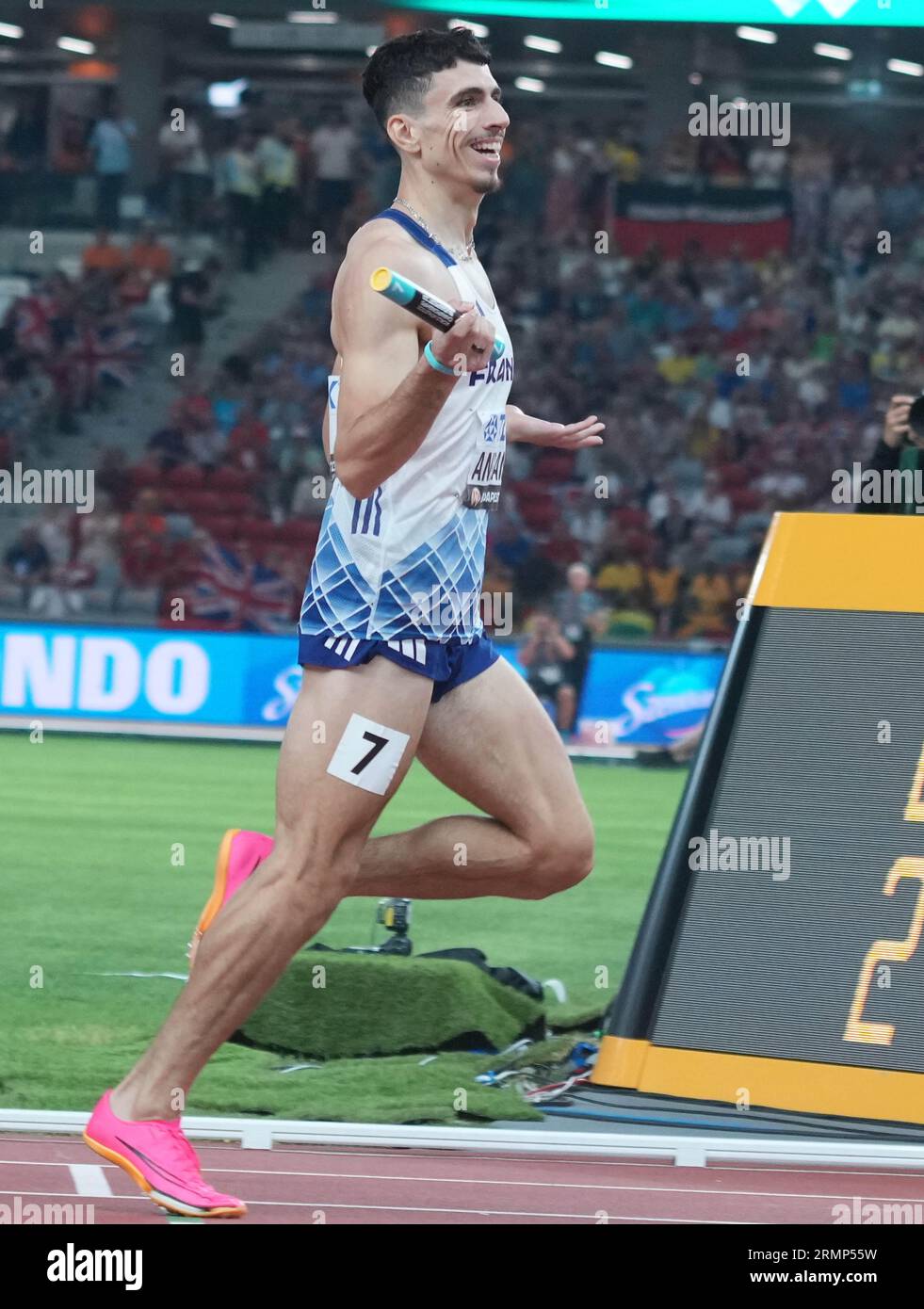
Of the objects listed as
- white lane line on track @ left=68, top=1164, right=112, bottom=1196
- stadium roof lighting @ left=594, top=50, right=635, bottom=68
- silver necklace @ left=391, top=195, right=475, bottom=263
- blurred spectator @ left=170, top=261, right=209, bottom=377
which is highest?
stadium roof lighting @ left=594, top=50, right=635, bottom=68

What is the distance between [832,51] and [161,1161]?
73.8 feet

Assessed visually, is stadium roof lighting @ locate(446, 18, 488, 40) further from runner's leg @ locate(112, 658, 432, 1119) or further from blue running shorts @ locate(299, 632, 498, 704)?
runner's leg @ locate(112, 658, 432, 1119)

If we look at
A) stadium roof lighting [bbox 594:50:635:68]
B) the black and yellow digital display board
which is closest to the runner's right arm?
the black and yellow digital display board

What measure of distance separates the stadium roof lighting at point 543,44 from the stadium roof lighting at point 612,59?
501 millimetres

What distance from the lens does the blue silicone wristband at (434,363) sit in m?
3.54

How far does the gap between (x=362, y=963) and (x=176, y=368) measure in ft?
55.8

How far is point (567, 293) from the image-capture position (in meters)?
23.1

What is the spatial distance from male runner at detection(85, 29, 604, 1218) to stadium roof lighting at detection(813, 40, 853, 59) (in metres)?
20.9

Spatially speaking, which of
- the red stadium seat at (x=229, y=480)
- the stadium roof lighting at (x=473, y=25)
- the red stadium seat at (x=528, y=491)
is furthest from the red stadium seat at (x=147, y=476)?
the stadium roof lighting at (x=473, y=25)

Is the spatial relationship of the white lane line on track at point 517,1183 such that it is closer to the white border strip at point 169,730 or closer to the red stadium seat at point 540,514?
the white border strip at point 169,730

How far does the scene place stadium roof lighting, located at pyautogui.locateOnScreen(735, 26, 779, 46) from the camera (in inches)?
895

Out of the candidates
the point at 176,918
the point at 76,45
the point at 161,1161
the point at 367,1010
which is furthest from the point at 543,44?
the point at 161,1161

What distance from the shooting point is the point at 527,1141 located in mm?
4496

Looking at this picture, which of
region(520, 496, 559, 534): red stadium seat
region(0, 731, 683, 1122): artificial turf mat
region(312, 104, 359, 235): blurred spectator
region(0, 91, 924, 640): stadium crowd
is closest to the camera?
region(0, 731, 683, 1122): artificial turf mat
